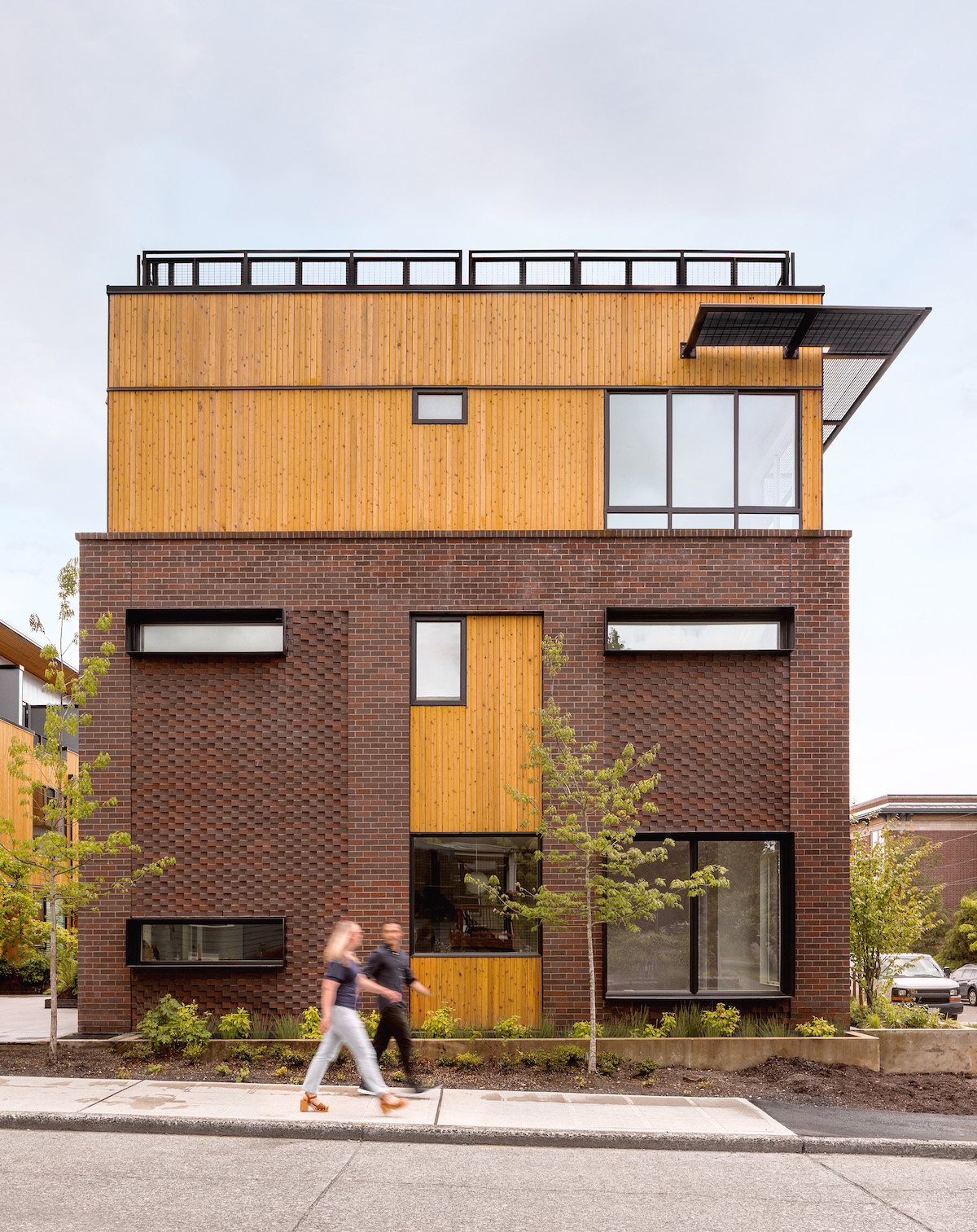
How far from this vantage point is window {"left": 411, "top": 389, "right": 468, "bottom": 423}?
14.9 m

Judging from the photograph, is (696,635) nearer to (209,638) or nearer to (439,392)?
(439,392)

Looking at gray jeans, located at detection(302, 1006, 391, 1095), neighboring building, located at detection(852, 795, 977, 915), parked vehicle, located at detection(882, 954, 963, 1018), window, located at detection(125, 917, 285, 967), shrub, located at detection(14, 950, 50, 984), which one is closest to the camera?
gray jeans, located at detection(302, 1006, 391, 1095)

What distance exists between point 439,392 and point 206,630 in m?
4.86

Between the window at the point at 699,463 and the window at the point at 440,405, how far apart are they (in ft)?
7.06

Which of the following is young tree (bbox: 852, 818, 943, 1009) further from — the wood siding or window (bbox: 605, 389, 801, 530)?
the wood siding

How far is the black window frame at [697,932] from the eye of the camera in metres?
13.7

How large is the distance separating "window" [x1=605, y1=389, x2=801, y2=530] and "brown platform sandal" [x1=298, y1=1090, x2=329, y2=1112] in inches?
337

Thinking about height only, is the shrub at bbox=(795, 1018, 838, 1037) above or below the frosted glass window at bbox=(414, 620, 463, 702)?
below

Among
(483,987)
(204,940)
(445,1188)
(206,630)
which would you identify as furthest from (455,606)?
(445,1188)

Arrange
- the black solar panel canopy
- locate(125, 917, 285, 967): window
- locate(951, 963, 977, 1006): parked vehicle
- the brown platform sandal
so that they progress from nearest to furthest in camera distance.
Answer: the brown platform sandal
locate(125, 917, 285, 967): window
the black solar panel canopy
locate(951, 963, 977, 1006): parked vehicle

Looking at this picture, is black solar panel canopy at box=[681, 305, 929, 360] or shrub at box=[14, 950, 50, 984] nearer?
black solar panel canopy at box=[681, 305, 929, 360]

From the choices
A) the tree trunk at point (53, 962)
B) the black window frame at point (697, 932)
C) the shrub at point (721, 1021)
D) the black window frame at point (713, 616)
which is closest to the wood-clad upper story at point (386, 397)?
the black window frame at point (713, 616)

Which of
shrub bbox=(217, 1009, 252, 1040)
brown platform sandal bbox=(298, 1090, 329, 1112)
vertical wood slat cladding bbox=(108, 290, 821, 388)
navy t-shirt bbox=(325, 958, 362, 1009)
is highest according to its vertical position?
vertical wood slat cladding bbox=(108, 290, 821, 388)

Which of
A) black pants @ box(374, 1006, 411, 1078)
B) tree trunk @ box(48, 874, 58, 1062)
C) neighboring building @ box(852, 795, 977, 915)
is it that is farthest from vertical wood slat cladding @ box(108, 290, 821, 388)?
neighboring building @ box(852, 795, 977, 915)
